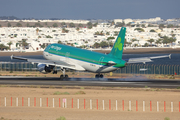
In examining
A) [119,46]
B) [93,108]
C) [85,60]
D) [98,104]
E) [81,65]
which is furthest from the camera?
[81,65]

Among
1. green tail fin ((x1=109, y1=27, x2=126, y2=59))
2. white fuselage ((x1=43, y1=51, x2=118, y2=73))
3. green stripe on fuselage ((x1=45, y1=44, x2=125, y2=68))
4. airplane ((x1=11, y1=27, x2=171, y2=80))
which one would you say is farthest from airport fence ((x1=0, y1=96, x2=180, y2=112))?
white fuselage ((x1=43, y1=51, x2=118, y2=73))

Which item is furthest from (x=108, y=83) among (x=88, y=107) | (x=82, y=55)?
(x=88, y=107)

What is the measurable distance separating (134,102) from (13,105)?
12.2 meters

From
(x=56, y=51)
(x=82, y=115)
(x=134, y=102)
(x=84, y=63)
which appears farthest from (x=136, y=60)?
(x=82, y=115)

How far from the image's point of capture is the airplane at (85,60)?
179 feet

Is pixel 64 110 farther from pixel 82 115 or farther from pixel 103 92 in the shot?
pixel 103 92

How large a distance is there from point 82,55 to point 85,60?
1.18 metres

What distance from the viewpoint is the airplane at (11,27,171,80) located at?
5456cm

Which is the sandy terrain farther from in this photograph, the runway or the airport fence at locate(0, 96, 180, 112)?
the runway

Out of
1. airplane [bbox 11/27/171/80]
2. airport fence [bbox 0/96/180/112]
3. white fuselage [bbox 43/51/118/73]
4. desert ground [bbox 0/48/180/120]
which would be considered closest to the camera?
desert ground [bbox 0/48/180/120]

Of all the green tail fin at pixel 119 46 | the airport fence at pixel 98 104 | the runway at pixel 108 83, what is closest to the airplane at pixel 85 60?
the green tail fin at pixel 119 46

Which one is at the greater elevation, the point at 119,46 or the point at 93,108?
the point at 119,46

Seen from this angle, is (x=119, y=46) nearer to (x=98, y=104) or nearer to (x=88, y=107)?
(x=98, y=104)

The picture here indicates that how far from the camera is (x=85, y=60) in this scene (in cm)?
5794
